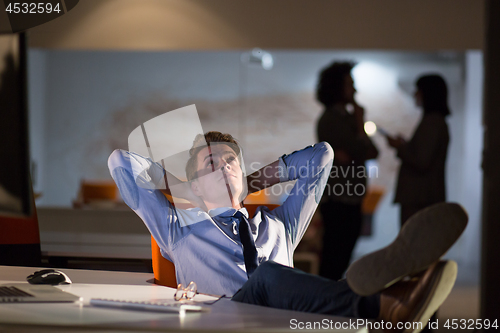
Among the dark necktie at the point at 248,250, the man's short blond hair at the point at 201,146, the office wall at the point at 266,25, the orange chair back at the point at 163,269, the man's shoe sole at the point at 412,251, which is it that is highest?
the office wall at the point at 266,25

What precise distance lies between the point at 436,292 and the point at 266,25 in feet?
8.41

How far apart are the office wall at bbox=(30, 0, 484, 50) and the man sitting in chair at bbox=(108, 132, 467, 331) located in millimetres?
1722

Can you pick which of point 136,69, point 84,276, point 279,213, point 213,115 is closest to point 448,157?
point 213,115

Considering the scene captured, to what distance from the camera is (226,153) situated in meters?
1.55

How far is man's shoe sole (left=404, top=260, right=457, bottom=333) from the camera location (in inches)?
33.2

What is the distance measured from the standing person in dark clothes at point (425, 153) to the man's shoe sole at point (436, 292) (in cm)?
232

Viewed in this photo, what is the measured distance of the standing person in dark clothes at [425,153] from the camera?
10.2 feet

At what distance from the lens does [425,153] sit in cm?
323

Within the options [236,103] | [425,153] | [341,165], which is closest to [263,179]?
[341,165]

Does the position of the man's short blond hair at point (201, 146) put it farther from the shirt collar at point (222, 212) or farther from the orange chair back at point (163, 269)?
the orange chair back at point (163, 269)

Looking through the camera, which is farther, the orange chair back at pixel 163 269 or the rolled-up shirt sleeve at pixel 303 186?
the rolled-up shirt sleeve at pixel 303 186

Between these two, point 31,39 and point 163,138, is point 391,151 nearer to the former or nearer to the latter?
point 163,138

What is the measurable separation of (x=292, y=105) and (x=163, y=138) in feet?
6.77

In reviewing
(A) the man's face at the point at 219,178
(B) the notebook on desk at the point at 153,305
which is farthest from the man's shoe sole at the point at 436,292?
(A) the man's face at the point at 219,178
